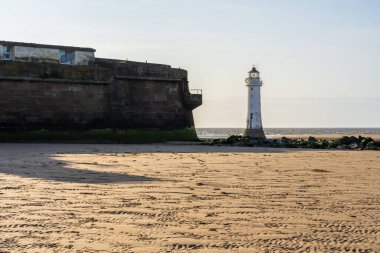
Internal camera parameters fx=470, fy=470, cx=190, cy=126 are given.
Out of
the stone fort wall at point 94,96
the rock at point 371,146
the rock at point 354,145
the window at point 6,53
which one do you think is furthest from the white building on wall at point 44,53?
the rock at point 371,146

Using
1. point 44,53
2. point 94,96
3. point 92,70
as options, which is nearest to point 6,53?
point 44,53

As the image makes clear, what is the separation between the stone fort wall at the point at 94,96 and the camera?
60.9 feet

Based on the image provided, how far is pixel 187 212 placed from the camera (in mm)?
4508

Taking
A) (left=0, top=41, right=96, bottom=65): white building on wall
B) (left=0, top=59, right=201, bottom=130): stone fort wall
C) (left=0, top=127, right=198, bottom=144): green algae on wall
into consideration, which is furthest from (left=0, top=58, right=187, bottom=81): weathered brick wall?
(left=0, top=127, right=198, bottom=144): green algae on wall

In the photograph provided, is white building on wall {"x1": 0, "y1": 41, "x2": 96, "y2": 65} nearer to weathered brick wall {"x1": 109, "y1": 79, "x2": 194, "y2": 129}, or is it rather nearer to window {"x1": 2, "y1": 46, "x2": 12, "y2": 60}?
window {"x1": 2, "y1": 46, "x2": 12, "y2": 60}

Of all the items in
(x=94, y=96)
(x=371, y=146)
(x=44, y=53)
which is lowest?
(x=371, y=146)

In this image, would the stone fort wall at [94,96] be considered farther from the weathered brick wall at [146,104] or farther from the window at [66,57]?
the window at [66,57]

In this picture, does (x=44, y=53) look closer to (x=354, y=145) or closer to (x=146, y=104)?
(x=146, y=104)

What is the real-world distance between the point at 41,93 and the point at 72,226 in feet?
53.0

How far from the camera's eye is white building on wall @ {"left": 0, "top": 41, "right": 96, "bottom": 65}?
2040cm

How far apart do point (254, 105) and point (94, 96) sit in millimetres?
18545

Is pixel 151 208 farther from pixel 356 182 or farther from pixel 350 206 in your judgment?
pixel 356 182

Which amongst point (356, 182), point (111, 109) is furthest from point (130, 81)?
point (356, 182)

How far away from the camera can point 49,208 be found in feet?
15.0
